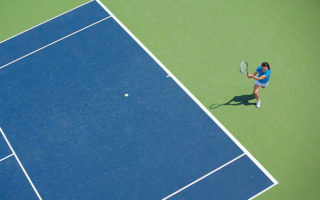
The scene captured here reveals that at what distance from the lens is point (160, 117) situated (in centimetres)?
1264

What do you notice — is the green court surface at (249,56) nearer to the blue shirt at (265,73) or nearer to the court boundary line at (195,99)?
the court boundary line at (195,99)

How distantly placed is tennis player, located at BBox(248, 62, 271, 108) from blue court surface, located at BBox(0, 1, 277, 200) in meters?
1.47

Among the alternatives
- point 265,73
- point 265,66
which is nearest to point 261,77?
point 265,73

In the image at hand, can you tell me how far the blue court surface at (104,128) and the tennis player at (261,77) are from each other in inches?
57.9

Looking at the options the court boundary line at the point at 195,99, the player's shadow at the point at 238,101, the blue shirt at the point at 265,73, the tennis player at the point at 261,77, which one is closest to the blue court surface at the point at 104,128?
the court boundary line at the point at 195,99

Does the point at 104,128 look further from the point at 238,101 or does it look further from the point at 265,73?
the point at 265,73

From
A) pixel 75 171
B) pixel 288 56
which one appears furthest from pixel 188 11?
pixel 75 171

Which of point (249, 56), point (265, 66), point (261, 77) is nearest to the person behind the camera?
point (265, 66)

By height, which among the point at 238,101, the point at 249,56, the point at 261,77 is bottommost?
the point at 238,101

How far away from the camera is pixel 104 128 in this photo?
12484 millimetres

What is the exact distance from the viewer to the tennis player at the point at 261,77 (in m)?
11.9

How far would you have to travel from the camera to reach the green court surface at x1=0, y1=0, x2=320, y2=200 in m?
11.8

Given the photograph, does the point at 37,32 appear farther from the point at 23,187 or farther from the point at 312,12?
the point at 312,12

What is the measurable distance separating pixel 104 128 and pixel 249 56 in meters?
5.46
